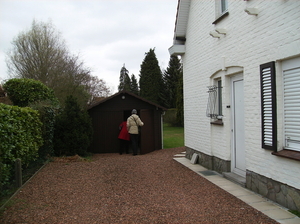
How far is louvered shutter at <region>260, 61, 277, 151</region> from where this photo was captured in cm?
500

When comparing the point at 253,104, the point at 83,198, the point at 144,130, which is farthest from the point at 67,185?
the point at 144,130

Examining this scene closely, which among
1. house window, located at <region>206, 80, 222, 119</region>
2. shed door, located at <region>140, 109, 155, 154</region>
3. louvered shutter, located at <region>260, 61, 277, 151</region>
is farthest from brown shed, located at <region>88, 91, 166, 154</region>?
louvered shutter, located at <region>260, 61, 277, 151</region>

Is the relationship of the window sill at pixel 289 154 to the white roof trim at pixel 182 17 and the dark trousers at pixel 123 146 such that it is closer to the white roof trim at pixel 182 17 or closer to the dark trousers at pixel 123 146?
the white roof trim at pixel 182 17

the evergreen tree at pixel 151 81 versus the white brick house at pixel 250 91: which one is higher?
the evergreen tree at pixel 151 81

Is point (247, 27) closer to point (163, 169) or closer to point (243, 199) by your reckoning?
point (243, 199)

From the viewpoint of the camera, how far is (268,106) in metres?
5.22

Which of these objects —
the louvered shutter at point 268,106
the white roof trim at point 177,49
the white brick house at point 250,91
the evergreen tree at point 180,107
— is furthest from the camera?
the evergreen tree at point 180,107

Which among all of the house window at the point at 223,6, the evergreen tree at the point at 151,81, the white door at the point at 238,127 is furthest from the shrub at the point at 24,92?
the evergreen tree at the point at 151,81

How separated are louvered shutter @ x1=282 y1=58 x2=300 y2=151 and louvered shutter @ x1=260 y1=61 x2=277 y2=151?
19cm

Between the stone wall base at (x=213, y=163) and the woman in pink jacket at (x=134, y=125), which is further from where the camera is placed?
the woman in pink jacket at (x=134, y=125)

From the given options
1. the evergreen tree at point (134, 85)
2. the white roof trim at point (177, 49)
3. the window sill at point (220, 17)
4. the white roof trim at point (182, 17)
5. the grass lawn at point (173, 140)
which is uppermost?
the evergreen tree at point (134, 85)

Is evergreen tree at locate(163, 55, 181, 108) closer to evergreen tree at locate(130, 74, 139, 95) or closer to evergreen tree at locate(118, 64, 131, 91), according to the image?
evergreen tree at locate(130, 74, 139, 95)

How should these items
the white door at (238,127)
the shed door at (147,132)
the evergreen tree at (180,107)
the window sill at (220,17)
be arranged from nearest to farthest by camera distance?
the white door at (238,127) < the window sill at (220,17) < the shed door at (147,132) < the evergreen tree at (180,107)

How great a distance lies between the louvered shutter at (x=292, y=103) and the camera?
15.0ft
